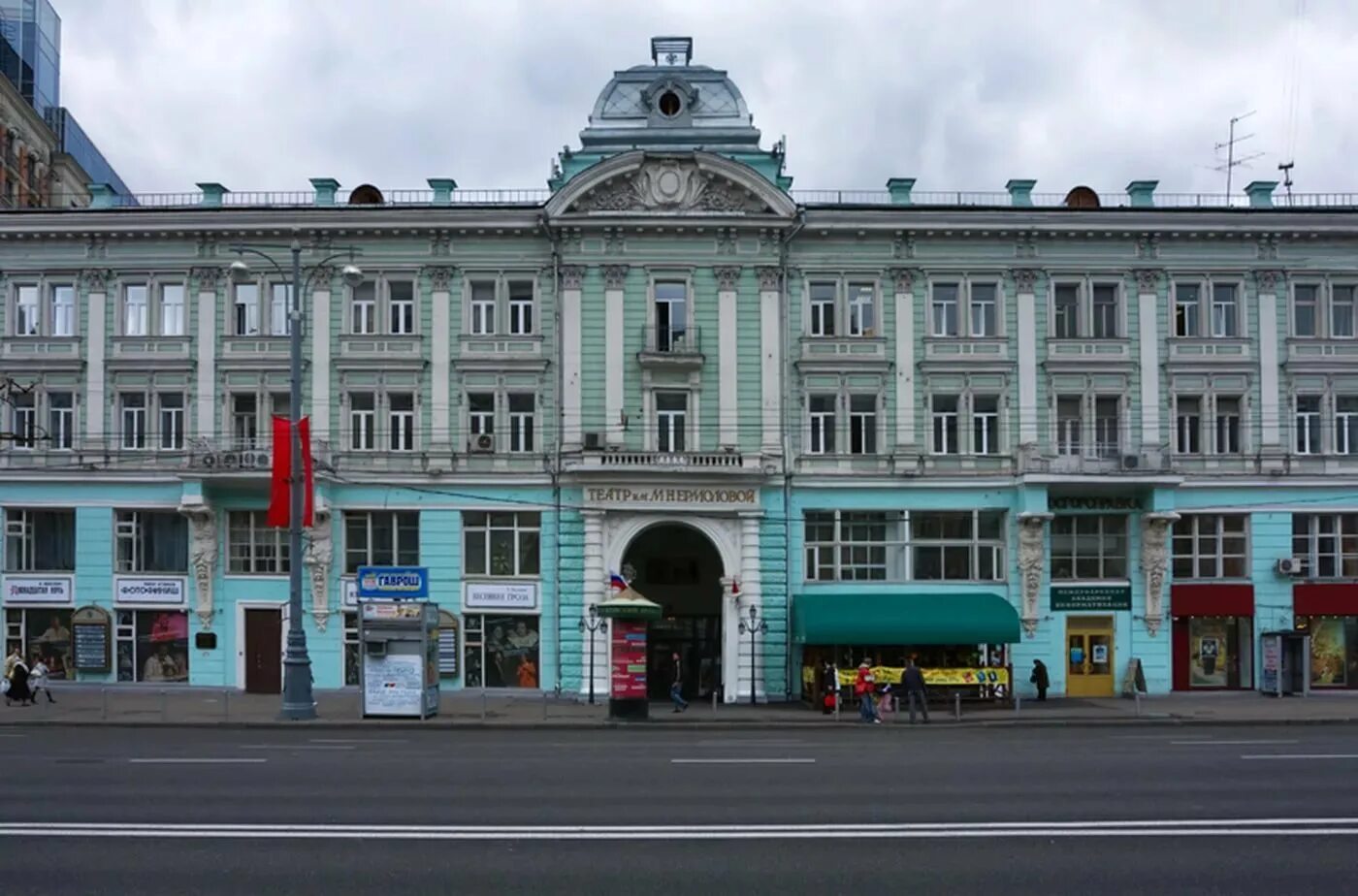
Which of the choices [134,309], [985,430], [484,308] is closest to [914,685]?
[985,430]

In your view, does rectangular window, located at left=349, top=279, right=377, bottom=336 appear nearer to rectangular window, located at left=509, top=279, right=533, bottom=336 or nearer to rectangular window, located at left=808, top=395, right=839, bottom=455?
rectangular window, located at left=509, top=279, right=533, bottom=336

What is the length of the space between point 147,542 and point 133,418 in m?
3.51

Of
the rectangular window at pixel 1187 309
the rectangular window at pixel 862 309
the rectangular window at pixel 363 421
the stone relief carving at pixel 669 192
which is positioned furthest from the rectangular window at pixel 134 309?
the rectangular window at pixel 1187 309

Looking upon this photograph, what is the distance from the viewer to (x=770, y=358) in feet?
127

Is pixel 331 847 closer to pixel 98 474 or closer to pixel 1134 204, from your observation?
pixel 98 474

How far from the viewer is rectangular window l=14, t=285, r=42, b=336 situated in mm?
39656

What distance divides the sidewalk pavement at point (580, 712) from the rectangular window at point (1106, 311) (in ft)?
33.5

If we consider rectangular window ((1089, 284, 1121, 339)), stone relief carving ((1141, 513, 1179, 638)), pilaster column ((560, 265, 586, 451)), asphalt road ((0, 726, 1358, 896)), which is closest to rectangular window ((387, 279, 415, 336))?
pilaster column ((560, 265, 586, 451))

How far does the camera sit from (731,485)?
3762 cm

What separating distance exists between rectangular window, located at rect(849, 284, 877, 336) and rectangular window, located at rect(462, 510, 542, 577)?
1034cm

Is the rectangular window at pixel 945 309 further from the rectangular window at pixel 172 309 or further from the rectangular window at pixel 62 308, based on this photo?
the rectangular window at pixel 62 308

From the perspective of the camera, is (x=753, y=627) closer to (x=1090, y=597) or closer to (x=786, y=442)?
(x=786, y=442)

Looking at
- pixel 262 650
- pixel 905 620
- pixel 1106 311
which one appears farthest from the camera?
pixel 1106 311

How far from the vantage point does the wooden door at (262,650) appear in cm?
3859
